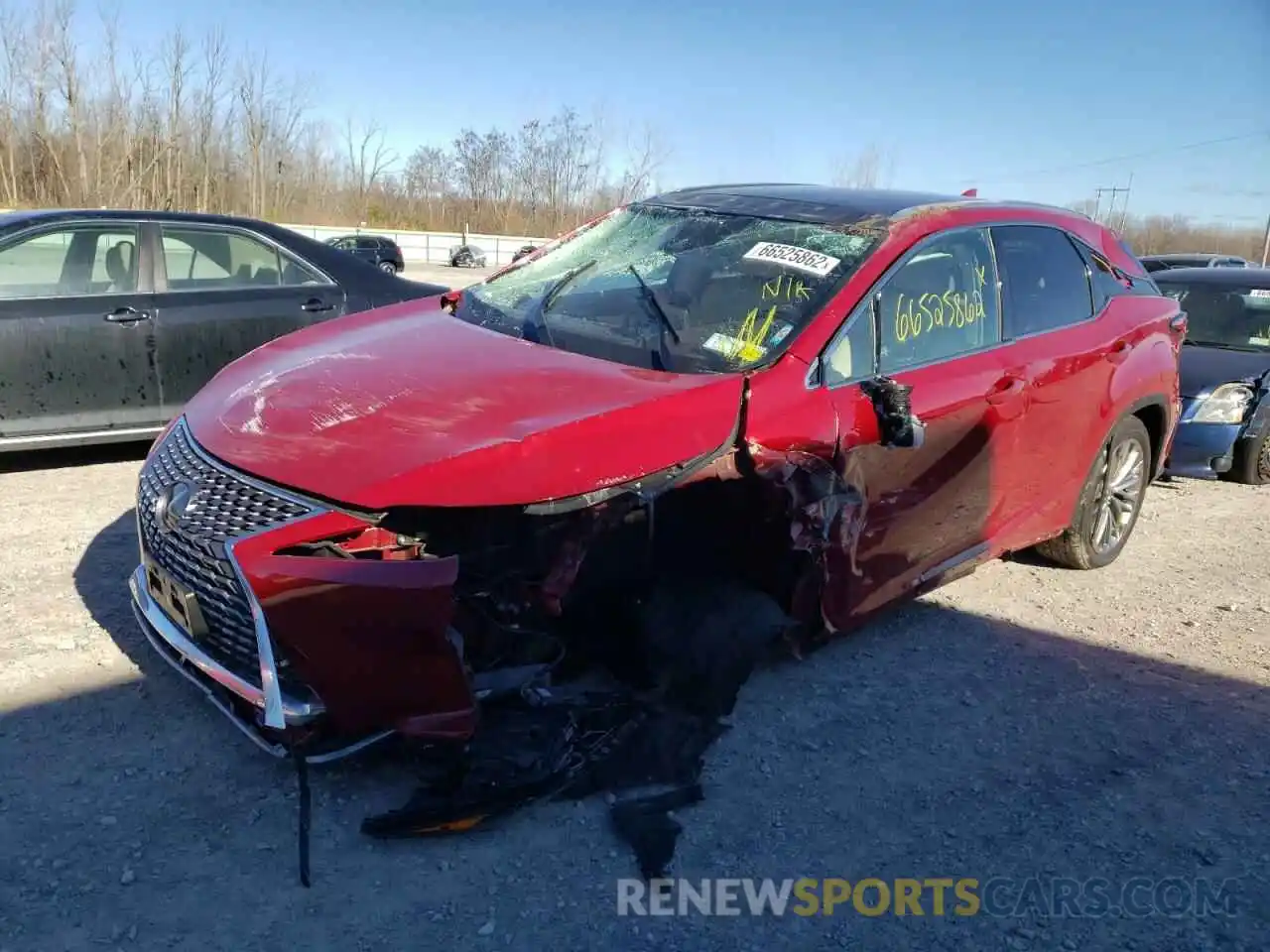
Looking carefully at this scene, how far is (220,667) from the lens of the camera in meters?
2.75

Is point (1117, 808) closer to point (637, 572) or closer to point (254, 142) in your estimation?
point (637, 572)

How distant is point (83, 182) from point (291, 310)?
43457 mm

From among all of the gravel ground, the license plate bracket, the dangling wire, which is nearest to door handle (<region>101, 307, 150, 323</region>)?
the gravel ground

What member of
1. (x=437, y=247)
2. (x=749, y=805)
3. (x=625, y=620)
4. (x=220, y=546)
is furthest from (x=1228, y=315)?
(x=437, y=247)

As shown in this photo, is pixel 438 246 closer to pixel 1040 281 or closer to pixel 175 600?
pixel 1040 281

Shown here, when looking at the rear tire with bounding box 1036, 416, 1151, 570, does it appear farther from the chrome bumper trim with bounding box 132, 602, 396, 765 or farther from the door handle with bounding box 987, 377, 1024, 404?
Result: the chrome bumper trim with bounding box 132, 602, 396, 765

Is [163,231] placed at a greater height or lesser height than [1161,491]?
greater

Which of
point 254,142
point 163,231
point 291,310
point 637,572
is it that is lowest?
point 637,572

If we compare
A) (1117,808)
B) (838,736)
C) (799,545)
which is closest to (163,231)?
(799,545)

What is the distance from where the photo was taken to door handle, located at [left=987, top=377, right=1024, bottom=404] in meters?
3.91

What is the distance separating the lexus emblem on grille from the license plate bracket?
0.17m

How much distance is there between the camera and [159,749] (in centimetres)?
300

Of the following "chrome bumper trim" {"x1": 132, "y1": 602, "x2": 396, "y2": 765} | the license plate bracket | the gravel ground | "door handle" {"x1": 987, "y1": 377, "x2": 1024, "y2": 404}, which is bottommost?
the gravel ground

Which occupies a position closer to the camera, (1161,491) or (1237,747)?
(1237,747)
